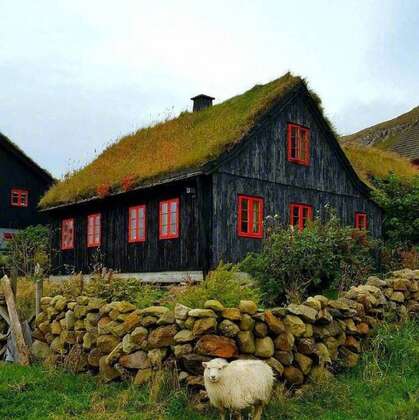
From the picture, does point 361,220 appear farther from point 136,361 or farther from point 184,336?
point 184,336

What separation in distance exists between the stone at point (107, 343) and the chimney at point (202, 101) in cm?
1384

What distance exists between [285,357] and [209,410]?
1368 millimetres

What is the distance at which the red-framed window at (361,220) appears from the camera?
72.2 feet

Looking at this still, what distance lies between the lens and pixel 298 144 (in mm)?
19953

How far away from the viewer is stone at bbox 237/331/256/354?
26.9ft

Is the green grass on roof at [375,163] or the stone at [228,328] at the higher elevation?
the green grass on roof at [375,163]

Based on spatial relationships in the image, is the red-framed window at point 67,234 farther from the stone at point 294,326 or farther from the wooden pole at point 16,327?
the stone at point 294,326

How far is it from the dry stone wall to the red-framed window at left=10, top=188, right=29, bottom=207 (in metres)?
23.7

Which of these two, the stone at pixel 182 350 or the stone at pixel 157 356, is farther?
the stone at pixel 157 356

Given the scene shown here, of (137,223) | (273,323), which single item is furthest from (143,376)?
(137,223)

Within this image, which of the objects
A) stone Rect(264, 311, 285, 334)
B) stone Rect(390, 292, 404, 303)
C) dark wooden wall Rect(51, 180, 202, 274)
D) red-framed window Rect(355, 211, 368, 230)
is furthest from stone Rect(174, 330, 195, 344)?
red-framed window Rect(355, 211, 368, 230)

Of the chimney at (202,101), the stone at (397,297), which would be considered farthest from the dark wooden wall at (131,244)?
the stone at (397,297)

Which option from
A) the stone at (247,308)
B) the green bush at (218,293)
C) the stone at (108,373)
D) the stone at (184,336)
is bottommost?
the stone at (108,373)

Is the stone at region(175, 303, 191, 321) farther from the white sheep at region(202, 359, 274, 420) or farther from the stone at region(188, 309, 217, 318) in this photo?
the white sheep at region(202, 359, 274, 420)
